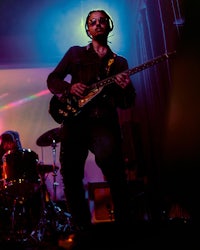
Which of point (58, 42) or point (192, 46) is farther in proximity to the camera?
point (58, 42)

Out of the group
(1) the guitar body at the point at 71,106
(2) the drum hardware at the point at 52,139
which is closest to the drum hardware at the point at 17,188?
(2) the drum hardware at the point at 52,139

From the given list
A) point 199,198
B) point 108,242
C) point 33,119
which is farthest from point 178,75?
point 33,119

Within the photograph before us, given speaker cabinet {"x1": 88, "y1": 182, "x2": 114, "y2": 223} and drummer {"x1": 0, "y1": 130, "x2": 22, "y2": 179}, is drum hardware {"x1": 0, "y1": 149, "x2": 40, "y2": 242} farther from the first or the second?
speaker cabinet {"x1": 88, "y1": 182, "x2": 114, "y2": 223}

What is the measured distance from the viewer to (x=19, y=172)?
433cm

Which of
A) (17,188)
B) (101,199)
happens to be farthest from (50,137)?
(101,199)

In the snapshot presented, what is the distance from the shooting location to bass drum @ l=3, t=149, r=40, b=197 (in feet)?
14.1

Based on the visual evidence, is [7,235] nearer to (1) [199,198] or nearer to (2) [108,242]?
(1) [199,198]

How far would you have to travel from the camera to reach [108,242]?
177 centimetres

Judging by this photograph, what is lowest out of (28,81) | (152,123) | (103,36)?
(152,123)

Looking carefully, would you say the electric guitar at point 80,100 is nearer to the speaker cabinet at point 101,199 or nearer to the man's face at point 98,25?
the man's face at point 98,25

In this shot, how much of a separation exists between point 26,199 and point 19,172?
71cm

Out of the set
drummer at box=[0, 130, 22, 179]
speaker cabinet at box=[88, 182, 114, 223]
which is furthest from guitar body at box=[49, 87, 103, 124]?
speaker cabinet at box=[88, 182, 114, 223]

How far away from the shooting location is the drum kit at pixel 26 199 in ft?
14.1

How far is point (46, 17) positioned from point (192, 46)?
3.88 meters
